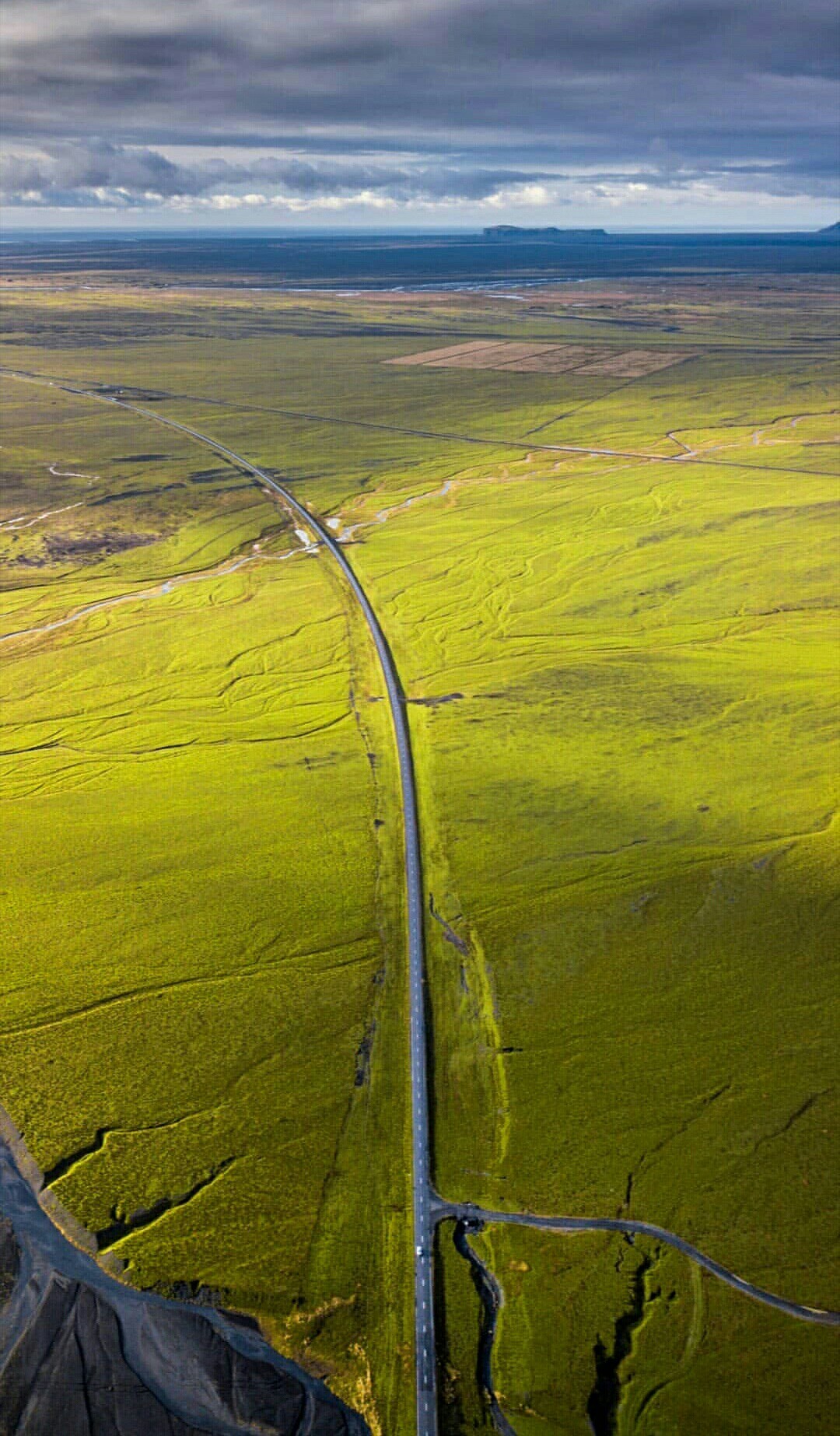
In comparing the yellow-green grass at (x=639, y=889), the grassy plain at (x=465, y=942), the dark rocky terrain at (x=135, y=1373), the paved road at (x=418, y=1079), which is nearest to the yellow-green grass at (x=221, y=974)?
the grassy plain at (x=465, y=942)

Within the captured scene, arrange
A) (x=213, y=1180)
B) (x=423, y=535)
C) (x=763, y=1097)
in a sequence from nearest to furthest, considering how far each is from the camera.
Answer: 1. (x=213, y=1180)
2. (x=763, y=1097)
3. (x=423, y=535)

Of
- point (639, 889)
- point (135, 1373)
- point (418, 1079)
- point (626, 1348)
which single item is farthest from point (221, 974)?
point (626, 1348)

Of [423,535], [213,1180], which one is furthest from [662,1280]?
[423,535]

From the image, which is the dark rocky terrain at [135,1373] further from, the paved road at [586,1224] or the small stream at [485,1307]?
the paved road at [586,1224]

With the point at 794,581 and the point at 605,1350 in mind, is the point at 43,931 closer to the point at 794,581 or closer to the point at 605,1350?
the point at 605,1350

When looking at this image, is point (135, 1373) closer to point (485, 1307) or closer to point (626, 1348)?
point (485, 1307)

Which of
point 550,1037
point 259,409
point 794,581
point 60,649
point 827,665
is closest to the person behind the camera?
point 550,1037

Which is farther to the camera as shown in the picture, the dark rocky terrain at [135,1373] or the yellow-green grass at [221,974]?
the yellow-green grass at [221,974]

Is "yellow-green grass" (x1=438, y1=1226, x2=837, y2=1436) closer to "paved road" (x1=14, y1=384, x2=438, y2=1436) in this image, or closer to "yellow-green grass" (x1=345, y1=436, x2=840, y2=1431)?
"yellow-green grass" (x1=345, y1=436, x2=840, y2=1431)
